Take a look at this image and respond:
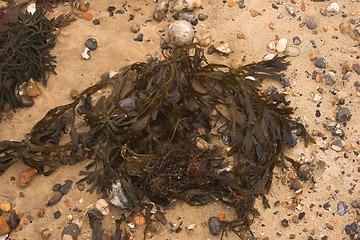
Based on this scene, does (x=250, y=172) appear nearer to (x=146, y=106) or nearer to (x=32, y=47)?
(x=146, y=106)

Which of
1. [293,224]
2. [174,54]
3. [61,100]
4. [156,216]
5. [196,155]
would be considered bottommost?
[293,224]

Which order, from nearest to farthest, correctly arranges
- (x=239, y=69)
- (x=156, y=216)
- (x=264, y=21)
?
(x=156, y=216) < (x=239, y=69) < (x=264, y=21)

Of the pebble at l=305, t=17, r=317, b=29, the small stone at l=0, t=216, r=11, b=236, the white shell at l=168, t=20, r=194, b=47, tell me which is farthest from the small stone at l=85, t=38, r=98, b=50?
the pebble at l=305, t=17, r=317, b=29

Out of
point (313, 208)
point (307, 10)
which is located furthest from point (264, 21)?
point (313, 208)

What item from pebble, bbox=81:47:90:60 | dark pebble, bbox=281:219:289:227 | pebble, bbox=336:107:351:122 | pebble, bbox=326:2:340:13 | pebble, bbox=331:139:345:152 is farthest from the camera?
pebble, bbox=326:2:340:13

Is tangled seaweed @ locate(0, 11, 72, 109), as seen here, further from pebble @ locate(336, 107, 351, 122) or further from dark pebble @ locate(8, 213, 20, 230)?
pebble @ locate(336, 107, 351, 122)

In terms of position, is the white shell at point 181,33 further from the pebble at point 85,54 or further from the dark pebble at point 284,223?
the dark pebble at point 284,223

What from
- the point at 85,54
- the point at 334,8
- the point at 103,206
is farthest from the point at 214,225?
the point at 334,8

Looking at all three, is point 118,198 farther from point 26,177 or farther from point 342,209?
point 342,209
